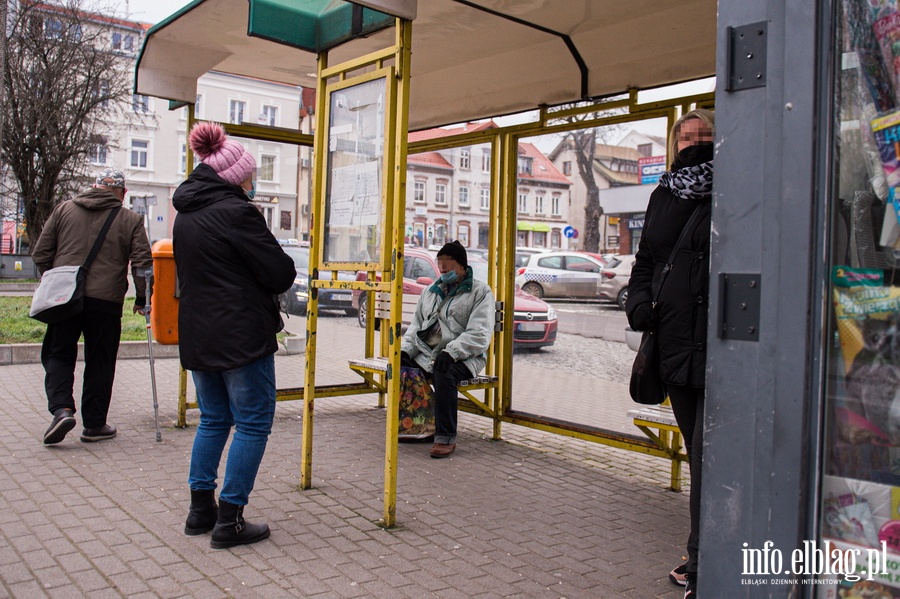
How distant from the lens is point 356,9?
4543mm

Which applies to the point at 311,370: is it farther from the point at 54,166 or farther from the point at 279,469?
the point at 54,166

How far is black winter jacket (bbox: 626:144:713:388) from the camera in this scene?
3.05 meters

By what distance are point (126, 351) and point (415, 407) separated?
224 inches

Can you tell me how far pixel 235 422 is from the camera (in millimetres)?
3801

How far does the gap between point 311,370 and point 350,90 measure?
166 centimetres

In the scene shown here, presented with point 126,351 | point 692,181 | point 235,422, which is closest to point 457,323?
point 235,422

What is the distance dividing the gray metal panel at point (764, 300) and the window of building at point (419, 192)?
505cm

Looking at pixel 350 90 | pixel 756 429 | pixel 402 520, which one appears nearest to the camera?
pixel 756 429

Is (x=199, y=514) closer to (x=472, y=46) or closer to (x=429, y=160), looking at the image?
(x=472, y=46)

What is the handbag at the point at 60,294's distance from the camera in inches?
210

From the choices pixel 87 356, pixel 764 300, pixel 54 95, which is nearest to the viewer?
pixel 764 300

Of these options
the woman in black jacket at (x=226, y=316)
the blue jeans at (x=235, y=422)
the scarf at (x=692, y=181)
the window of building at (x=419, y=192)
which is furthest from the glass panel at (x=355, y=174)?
the window of building at (x=419, y=192)

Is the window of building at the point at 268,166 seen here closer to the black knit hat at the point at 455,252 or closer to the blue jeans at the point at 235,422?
the black knit hat at the point at 455,252

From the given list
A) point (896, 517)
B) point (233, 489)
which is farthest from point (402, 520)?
point (896, 517)
